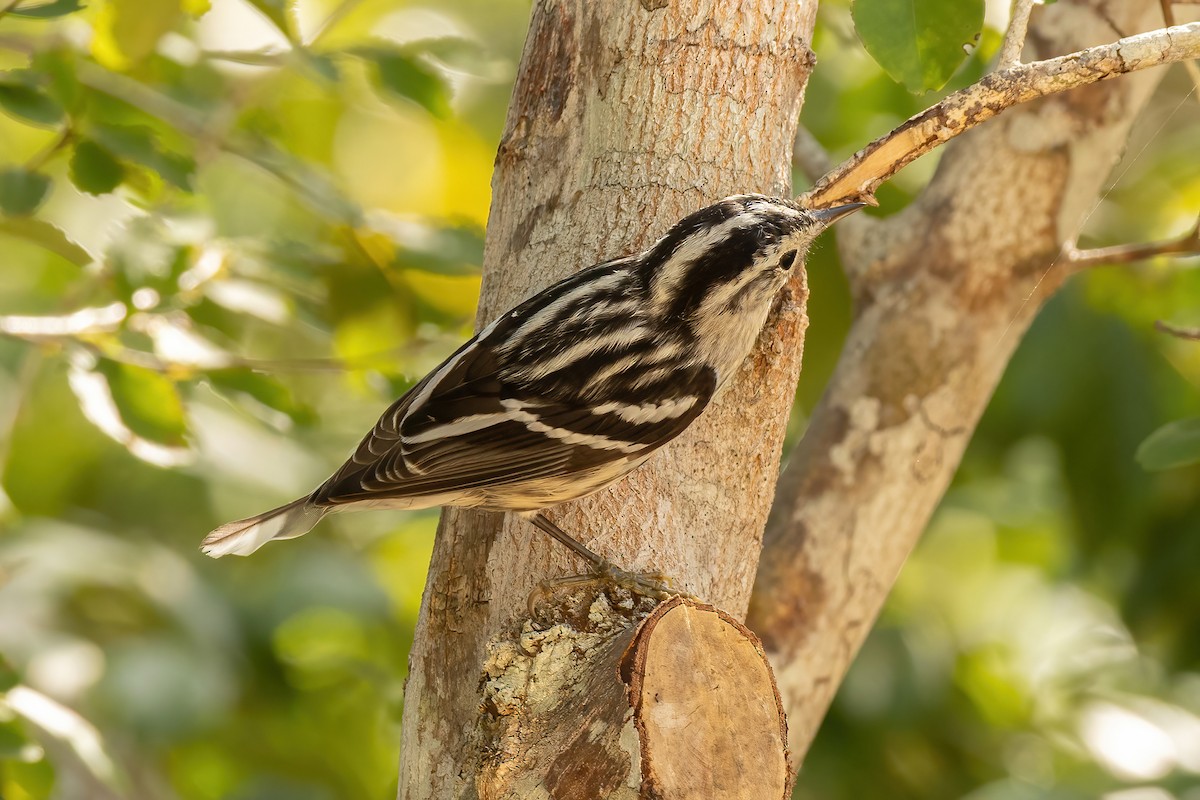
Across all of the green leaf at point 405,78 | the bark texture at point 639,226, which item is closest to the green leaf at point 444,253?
the green leaf at point 405,78

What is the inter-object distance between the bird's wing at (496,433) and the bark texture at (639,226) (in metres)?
0.11

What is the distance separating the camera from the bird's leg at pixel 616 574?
223 centimetres

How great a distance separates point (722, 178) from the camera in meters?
2.48

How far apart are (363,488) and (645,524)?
578 millimetres

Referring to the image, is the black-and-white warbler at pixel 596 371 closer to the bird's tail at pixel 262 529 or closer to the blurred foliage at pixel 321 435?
the bird's tail at pixel 262 529

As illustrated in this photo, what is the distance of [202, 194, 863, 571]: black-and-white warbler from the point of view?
234 centimetres

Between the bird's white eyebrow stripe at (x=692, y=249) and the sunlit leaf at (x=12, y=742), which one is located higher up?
the bird's white eyebrow stripe at (x=692, y=249)

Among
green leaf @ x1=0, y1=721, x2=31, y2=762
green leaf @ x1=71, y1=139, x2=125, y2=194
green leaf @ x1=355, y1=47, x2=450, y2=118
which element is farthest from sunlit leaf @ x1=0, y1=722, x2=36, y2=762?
green leaf @ x1=355, y1=47, x2=450, y2=118

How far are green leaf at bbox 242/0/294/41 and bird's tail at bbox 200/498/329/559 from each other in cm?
109

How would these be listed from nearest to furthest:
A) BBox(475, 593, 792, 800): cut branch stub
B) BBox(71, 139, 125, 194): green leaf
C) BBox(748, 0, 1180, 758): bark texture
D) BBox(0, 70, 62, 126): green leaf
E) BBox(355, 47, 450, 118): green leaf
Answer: BBox(475, 593, 792, 800): cut branch stub → BBox(0, 70, 62, 126): green leaf → BBox(71, 139, 125, 194): green leaf → BBox(355, 47, 450, 118): green leaf → BBox(748, 0, 1180, 758): bark texture

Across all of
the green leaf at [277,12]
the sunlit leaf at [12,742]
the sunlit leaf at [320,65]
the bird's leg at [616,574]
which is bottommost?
the sunlit leaf at [12,742]

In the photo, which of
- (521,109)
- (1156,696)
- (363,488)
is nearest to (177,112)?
(521,109)

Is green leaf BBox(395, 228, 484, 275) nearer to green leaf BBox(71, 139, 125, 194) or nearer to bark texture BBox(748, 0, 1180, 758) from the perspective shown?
green leaf BBox(71, 139, 125, 194)

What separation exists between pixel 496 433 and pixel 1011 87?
3.84 feet
